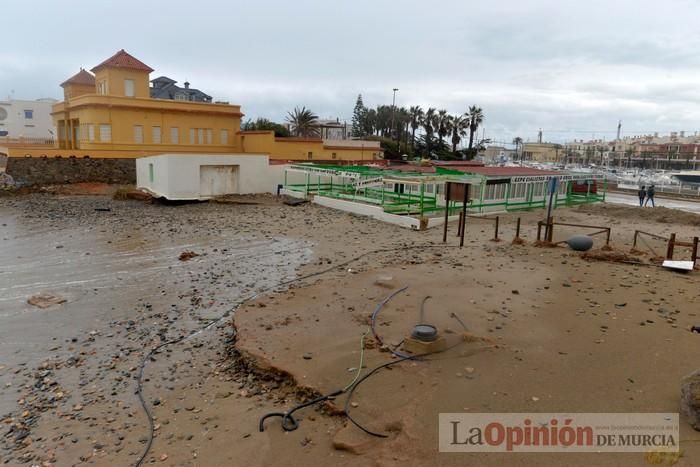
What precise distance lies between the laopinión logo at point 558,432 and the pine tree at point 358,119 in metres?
81.9

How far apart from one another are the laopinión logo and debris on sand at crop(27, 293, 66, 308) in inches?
379

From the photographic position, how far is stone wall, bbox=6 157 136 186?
32.8m

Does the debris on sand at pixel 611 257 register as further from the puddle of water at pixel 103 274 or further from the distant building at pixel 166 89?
the distant building at pixel 166 89

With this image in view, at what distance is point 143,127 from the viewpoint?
38.3 metres

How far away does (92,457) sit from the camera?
5508mm

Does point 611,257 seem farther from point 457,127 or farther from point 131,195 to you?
point 457,127

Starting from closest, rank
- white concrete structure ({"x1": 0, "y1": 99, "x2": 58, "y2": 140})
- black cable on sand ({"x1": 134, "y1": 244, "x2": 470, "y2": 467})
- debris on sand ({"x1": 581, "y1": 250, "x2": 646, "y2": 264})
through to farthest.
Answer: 1. black cable on sand ({"x1": 134, "y1": 244, "x2": 470, "y2": 467})
2. debris on sand ({"x1": 581, "y1": 250, "x2": 646, "y2": 264})
3. white concrete structure ({"x1": 0, "y1": 99, "x2": 58, "y2": 140})

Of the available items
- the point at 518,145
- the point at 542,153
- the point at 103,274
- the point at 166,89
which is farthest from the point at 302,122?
the point at 542,153

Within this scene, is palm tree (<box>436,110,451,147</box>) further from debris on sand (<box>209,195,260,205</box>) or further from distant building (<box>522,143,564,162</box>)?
distant building (<box>522,143,564,162</box>)

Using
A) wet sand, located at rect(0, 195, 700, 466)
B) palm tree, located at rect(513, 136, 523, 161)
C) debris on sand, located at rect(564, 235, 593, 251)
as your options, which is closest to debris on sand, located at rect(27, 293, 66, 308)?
wet sand, located at rect(0, 195, 700, 466)

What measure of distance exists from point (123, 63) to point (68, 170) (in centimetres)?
1108

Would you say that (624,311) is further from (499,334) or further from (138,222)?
(138,222)

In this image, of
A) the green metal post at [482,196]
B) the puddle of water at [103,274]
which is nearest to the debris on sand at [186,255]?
the puddle of water at [103,274]

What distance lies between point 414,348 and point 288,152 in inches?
1377
